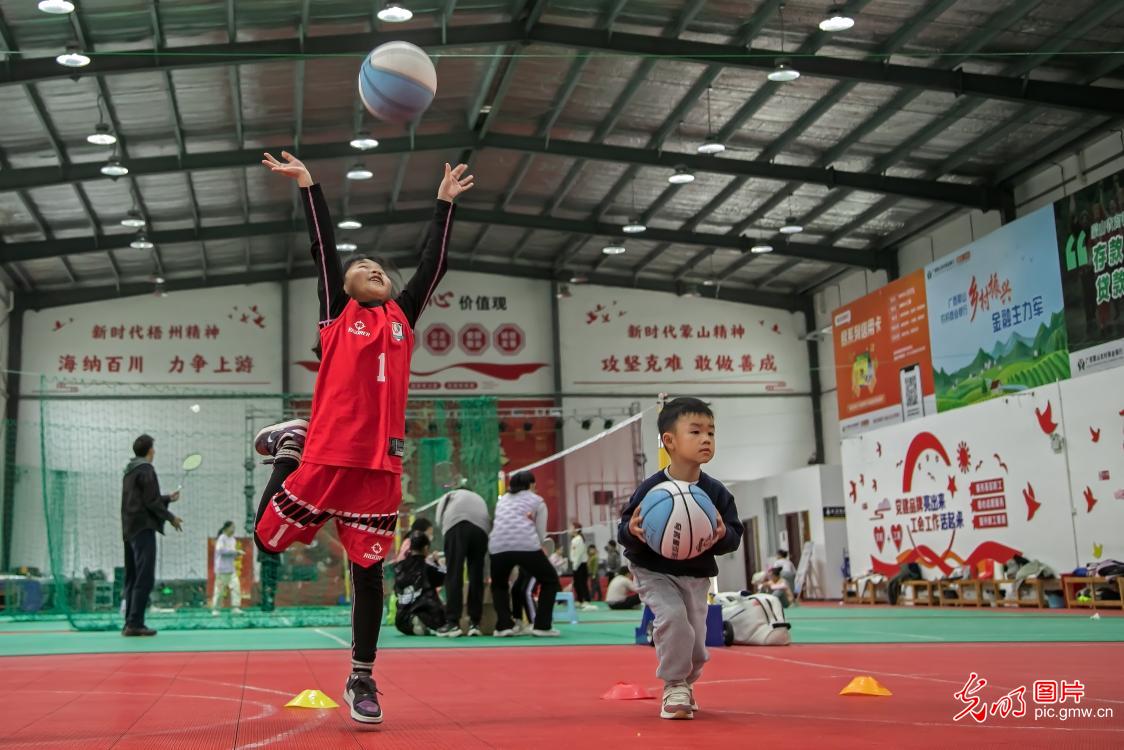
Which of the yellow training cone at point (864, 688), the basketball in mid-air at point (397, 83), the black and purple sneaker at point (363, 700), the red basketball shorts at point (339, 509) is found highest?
the basketball in mid-air at point (397, 83)

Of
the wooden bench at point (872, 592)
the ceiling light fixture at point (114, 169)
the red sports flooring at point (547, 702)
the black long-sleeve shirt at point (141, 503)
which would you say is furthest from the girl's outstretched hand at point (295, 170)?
the wooden bench at point (872, 592)

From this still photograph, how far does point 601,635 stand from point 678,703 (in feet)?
24.0

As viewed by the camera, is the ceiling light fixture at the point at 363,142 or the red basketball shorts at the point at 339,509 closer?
the red basketball shorts at the point at 339,509

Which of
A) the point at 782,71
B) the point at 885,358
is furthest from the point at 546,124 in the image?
the point at 885,358

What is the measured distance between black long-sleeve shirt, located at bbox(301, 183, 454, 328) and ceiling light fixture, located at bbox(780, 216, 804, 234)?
2136cm

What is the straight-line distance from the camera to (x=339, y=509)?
4.04m

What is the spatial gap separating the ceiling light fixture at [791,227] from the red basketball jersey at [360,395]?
21.8 m

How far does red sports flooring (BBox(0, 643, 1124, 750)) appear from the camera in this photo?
3.45m

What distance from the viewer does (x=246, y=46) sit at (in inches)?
664

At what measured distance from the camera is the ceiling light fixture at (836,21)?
15609mm

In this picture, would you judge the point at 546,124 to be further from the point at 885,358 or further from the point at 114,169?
the point at 885,358

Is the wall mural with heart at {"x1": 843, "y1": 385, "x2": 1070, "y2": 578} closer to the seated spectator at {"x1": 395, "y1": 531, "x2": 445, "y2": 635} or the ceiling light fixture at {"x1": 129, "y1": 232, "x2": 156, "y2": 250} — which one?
the seated spectator at {"x1": 395, "y1": 531, "x2": 445, "y2": 635}

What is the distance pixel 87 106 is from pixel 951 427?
15307mm

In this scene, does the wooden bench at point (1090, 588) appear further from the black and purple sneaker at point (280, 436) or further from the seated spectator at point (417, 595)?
the black and purple sneaker at point (280, 436)
